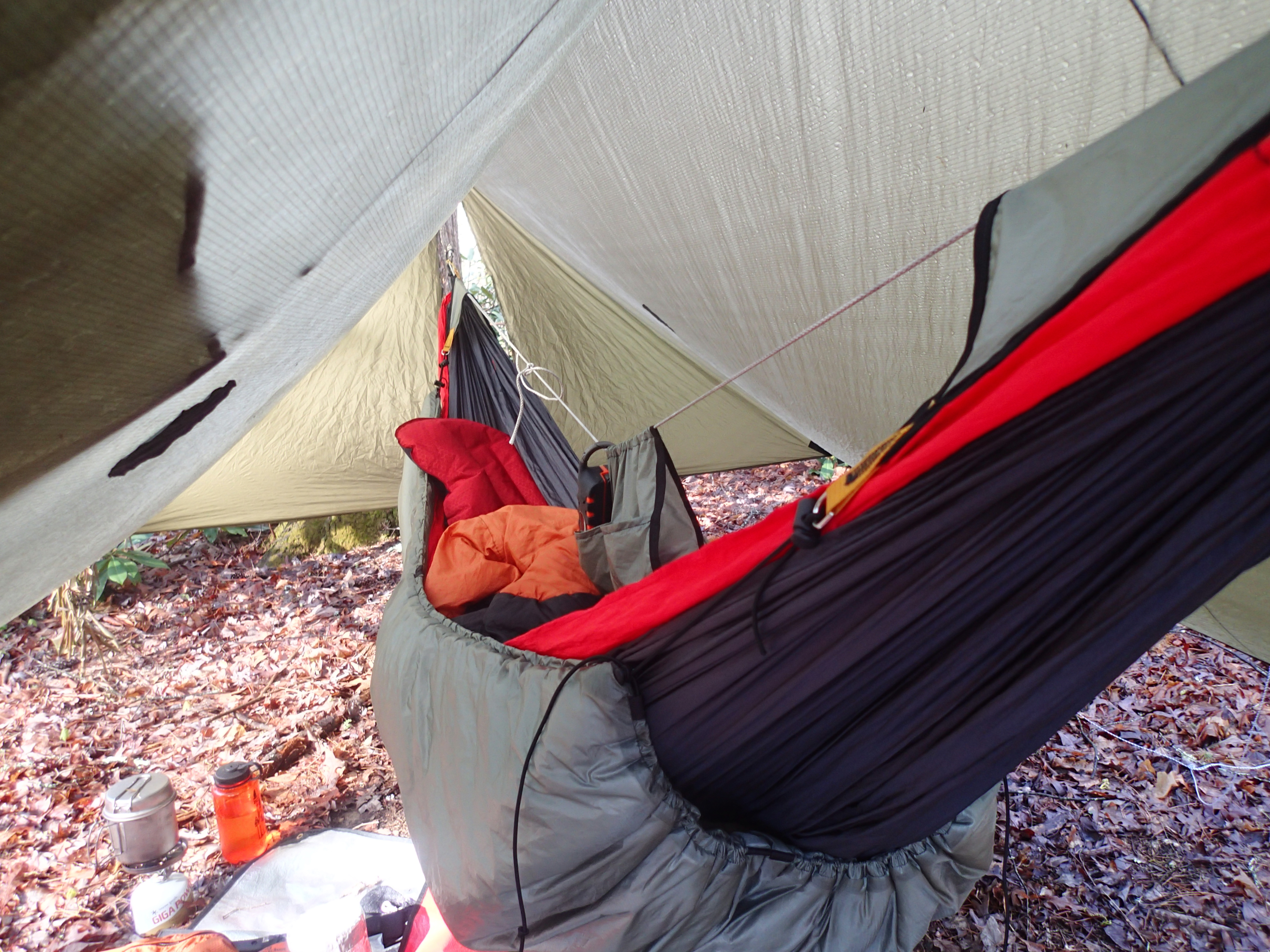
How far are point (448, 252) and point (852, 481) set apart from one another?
92.5 inches

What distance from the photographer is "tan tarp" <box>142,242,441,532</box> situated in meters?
2.84

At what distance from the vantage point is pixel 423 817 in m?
1.13

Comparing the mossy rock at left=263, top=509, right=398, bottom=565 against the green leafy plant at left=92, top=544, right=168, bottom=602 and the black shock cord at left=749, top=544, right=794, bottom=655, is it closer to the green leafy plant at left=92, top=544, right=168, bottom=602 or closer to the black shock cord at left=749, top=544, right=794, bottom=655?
the green leafy plant at left=92, top=544, right=168, bottom=602

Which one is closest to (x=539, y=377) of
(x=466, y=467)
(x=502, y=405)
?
(x=502, y=405)

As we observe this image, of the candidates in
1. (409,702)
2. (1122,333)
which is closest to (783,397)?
(409,702)

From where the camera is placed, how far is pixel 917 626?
0.75 meters

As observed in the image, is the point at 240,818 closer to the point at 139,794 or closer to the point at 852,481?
the point at 139,794

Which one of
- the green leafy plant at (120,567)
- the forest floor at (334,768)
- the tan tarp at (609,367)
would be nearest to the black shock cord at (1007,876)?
the forest floor at (334,768)

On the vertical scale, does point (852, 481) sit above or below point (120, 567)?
above

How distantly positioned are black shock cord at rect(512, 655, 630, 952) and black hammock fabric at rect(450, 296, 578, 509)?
1.46 m

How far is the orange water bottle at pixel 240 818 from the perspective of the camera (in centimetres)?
168

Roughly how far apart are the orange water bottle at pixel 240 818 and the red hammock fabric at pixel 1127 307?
159cm

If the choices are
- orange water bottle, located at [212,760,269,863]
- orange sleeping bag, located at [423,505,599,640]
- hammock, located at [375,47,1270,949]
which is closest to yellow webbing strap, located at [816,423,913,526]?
hammock, located at [375,47,1270,949]

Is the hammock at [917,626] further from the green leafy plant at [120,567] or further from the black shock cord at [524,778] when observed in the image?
the green leafy plant at [120,567]
